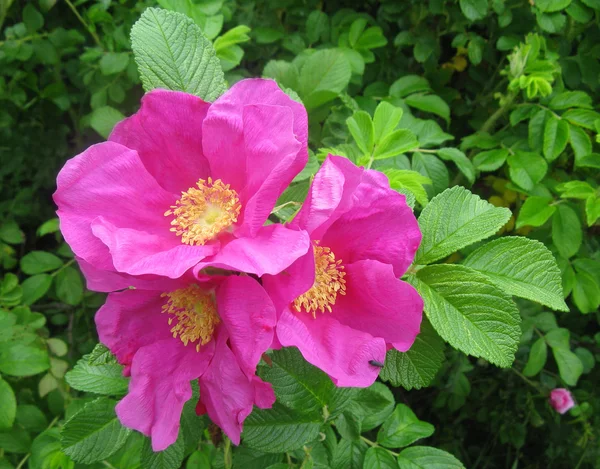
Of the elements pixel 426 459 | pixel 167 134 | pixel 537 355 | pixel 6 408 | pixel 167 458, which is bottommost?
pixel 537 355

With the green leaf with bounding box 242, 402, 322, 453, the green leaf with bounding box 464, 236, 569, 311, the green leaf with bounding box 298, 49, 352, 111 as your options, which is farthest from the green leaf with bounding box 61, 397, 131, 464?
the green leaf with bounding box 298, 49, 352, 111

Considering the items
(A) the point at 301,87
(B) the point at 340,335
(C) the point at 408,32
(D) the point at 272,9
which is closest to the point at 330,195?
(B) the point at 340,335

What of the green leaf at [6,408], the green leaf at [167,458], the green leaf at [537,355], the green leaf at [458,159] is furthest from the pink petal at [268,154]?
the green leaf at [537,355]

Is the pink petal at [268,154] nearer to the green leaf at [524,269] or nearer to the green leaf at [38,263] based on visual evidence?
the green leaf at [524,269]

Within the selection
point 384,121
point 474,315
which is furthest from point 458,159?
point 474,315

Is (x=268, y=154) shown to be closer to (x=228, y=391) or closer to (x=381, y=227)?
(x=381, y=227)

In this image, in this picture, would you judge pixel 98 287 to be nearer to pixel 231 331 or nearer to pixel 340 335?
pixel 231 331
